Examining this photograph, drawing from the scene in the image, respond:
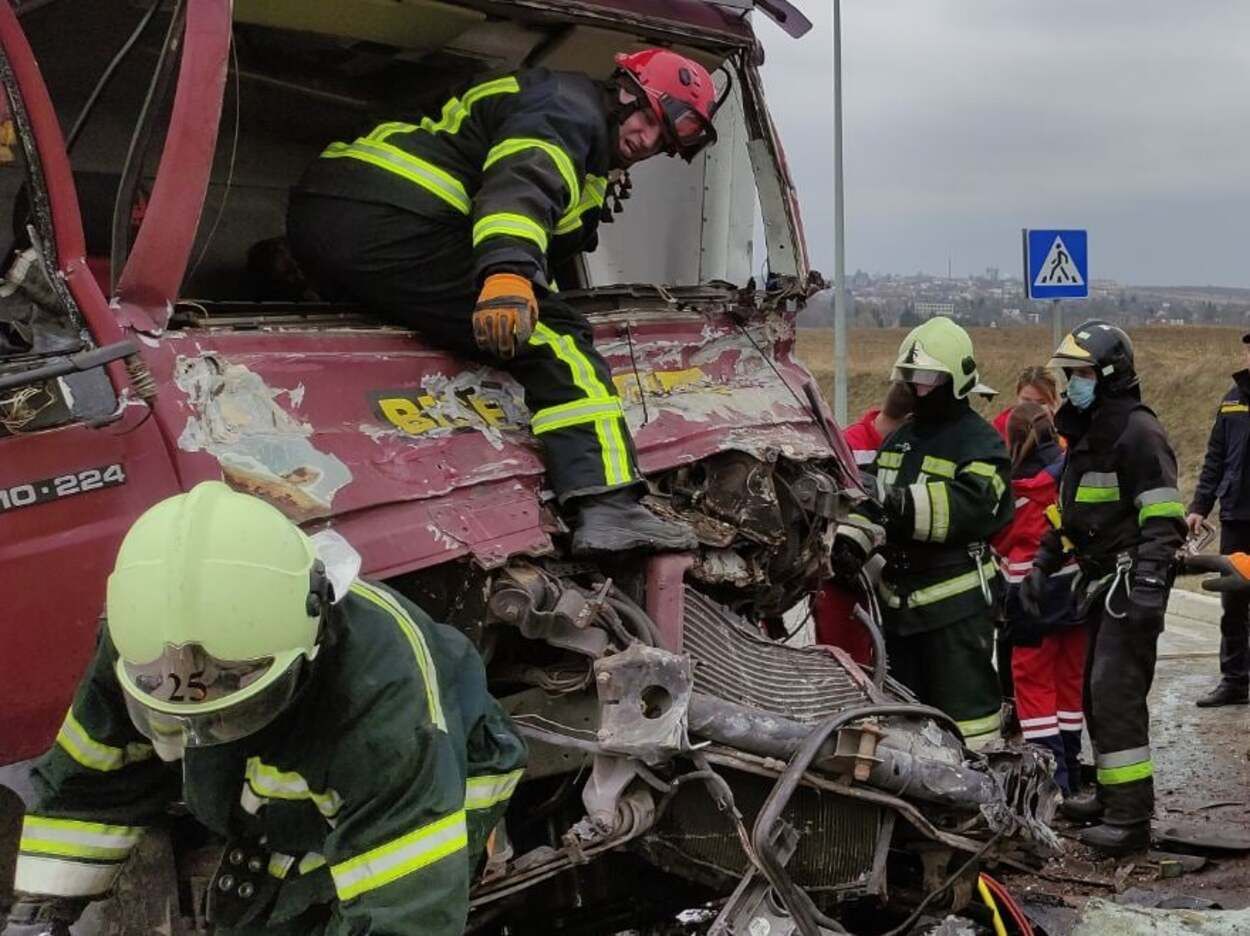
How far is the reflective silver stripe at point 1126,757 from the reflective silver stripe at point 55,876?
3551 millimetres

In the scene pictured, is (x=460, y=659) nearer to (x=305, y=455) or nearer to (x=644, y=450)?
(x=305, y=455)

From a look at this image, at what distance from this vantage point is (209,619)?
6.04 feet

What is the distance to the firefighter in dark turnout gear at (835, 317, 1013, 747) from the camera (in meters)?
4.66

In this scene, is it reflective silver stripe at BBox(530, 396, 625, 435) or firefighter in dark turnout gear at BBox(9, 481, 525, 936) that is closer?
firefighter in dark turnout gear at BBox(9, 481, 525, 936)

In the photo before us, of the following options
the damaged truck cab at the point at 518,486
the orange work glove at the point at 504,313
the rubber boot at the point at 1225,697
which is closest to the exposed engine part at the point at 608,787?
the damaged truck cab at the point at 518,486

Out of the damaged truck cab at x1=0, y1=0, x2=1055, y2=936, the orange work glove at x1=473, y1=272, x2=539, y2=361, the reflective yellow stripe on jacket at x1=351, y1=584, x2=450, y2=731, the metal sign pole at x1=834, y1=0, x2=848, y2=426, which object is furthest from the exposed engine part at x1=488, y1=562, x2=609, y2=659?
the metal sign pole at x1=834, y1=0, x2=848, y2=426

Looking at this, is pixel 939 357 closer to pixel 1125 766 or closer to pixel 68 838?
pixel 1125 766

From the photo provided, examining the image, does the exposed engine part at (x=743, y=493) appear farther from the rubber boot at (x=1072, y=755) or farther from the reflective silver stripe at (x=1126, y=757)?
the rubber boot at (x=1072, y=755)

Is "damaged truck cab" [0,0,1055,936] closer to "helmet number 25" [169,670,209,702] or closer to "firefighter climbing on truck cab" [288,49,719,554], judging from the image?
"firefighter climbing on truck cab" [288,49,719,554]

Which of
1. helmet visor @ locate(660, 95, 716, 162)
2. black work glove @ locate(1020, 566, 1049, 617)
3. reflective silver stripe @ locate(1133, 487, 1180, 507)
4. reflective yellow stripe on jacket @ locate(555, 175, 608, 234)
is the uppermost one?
helmet visor @ locate(660, 95, 716, 162)

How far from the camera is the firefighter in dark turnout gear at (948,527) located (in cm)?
466

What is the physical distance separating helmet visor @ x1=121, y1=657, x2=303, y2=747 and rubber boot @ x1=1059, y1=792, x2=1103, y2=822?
3.89 metres

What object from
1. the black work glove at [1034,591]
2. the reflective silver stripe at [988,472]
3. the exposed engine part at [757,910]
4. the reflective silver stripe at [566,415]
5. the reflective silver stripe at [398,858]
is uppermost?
the reflective silver stripe at [566,415]

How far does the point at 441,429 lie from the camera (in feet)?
9.96
